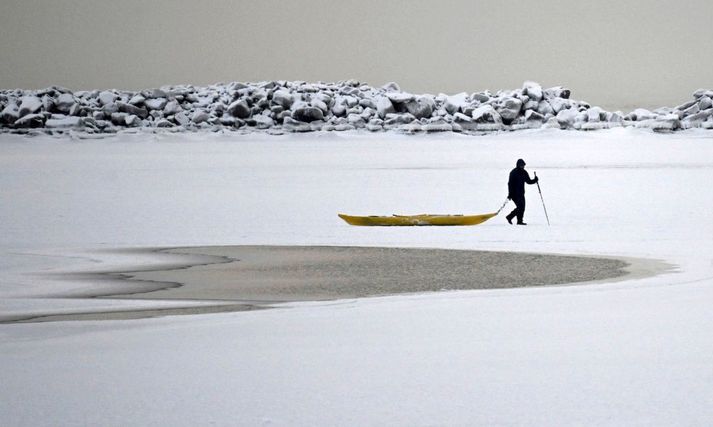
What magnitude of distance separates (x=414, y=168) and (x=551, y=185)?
596 inches

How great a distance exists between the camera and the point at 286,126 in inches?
5507

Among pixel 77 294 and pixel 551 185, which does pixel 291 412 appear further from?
pixel 551 185

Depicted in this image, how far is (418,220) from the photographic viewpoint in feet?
71.7

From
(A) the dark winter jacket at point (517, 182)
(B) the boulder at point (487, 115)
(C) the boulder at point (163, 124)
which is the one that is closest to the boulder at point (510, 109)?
(B) the boulder at point (487, 115)

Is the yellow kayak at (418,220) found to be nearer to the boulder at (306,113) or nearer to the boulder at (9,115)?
the boulder at (306,113)

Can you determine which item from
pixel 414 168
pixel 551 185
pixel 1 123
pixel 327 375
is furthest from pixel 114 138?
pixel 327 375

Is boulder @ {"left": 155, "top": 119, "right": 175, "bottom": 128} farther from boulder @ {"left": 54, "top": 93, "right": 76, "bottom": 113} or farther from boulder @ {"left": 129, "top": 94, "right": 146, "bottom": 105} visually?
boulder @ {"left": 54, "top": 93, "right": 76, "bottom": 113}

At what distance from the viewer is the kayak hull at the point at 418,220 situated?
2186 centimetres

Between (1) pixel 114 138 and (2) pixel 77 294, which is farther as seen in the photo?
(1) pixel 114 138

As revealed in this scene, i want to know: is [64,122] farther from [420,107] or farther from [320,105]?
[420,107]

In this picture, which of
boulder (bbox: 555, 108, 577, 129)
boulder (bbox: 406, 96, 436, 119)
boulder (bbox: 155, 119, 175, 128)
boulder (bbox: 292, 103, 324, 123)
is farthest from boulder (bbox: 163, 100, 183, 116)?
boulder (bbox: 555, 108, 577, 129)

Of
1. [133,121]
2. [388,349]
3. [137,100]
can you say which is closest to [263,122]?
[133,121]

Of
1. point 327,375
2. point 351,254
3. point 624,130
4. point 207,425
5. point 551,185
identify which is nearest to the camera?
point 207,425

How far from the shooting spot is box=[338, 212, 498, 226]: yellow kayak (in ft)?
71.7
